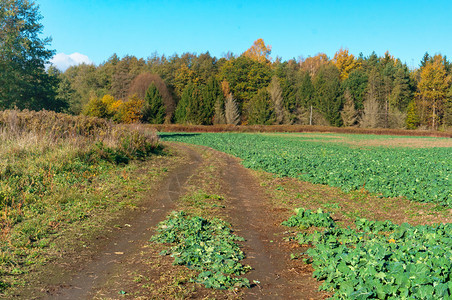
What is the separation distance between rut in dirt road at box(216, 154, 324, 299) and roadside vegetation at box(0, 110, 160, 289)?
139 inches

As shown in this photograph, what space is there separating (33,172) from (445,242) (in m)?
11.1

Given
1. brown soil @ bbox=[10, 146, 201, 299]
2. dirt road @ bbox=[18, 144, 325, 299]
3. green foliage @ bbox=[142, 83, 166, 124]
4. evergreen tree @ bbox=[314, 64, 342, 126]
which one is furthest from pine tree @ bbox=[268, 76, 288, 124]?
brown soil @ bbox=[10, 146, 201, 299]

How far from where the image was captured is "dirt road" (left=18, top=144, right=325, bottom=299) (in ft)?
16.6

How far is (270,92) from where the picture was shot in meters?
77.7

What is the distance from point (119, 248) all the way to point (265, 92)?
232 ft

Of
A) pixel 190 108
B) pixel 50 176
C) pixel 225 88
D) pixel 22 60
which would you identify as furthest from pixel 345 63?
pixel 50 176

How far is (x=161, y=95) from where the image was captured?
7562 centimetres

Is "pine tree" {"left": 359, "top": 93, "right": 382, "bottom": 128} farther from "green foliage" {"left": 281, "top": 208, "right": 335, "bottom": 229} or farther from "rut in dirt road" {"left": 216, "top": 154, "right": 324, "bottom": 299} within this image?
"green foliage" {"left": 281, "top": 208, "right": 335, "bottom": 229}

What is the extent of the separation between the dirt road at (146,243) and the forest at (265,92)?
188 feet

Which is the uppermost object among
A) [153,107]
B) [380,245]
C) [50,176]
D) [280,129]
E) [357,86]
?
[357,86]

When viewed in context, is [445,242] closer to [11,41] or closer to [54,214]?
[54,214]

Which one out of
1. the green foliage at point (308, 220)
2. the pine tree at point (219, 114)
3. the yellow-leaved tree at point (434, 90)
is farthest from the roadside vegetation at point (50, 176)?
the yellow-leaved tree at point (434, 90)

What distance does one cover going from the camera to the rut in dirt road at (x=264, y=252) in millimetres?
5188

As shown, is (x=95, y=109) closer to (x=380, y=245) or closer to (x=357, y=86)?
(x=380, y=245)
